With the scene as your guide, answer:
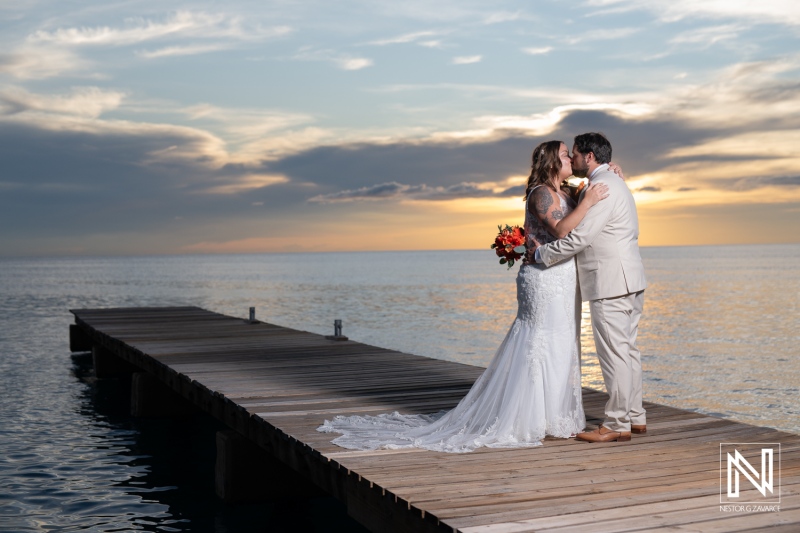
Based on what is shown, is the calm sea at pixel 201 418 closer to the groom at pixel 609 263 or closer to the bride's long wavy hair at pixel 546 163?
the groom at pixel 609 263

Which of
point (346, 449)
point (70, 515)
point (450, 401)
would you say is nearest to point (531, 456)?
point (346, 449)

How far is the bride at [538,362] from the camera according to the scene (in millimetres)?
6211

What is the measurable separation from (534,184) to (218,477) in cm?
439

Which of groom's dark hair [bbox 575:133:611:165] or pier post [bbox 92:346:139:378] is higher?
groom's dark hair [bbox 575:133:611:165]

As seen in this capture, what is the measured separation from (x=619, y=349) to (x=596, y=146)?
145cm

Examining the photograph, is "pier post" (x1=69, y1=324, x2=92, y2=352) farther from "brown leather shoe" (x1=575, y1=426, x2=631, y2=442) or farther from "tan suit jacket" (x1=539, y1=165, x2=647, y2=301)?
"tan suit jacket" (x1=539, y1=165, x2=647, y2=301)

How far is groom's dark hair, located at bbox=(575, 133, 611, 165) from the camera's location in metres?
6.13

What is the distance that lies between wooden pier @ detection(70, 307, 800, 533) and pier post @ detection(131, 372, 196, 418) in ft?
4.99

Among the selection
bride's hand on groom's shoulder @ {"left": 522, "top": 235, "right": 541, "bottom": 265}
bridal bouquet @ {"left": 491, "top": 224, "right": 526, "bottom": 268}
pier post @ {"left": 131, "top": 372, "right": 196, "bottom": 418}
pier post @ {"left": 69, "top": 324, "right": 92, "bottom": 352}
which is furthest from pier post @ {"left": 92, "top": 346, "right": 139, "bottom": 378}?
bride's hand on groom's shoulder @ {"left": 522, "top": 235, "right": 541, "bottom": 265}

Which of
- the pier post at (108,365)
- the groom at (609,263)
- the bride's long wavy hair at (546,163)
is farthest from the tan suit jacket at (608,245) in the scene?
the pier post at (108,365)

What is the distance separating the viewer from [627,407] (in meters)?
6.27

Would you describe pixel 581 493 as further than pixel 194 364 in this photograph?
No

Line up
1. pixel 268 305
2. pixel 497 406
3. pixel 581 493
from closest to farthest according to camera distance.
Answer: pixel 581 493, pixel 497 406, pixel 268 305

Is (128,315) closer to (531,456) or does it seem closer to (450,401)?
(450,401)
